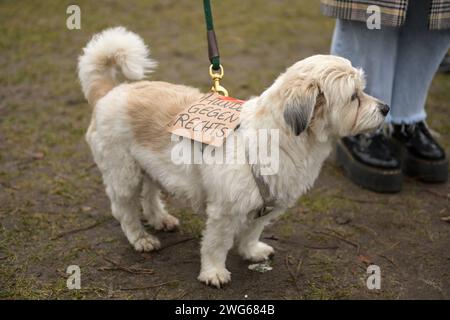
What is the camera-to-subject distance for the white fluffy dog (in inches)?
94.1

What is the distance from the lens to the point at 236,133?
8.25 feet

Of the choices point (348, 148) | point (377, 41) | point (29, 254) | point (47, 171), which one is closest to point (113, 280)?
point (29, 254)

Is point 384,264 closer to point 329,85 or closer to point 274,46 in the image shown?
point 329,85

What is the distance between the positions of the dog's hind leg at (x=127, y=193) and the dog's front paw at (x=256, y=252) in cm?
56

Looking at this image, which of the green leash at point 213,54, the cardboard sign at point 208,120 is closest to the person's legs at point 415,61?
the green leash at point 213,54

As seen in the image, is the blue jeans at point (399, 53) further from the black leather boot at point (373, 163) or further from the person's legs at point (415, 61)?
the black leather boot at point (373, 163)

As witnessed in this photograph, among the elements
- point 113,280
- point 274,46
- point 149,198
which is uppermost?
point 274,46

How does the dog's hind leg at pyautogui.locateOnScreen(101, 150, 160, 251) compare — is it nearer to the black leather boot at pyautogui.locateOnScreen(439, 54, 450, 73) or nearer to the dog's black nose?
the dog's black nose

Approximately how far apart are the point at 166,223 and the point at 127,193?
0.49 metres

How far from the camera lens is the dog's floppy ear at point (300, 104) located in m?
2.31

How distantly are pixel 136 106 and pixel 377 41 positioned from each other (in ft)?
5.96

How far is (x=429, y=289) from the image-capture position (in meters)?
2.80

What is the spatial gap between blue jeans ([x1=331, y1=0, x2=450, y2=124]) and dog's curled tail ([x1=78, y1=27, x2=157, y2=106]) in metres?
1.51

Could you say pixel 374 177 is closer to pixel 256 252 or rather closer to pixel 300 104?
pixel 256 252
